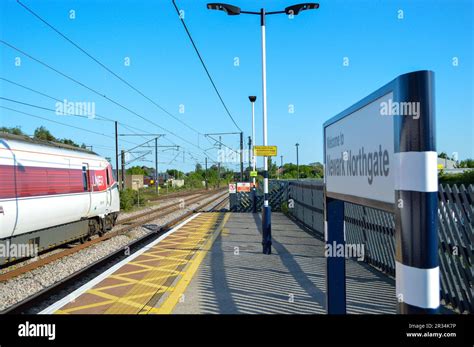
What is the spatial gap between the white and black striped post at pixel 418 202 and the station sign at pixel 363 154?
22cm

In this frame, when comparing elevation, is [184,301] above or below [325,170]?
below

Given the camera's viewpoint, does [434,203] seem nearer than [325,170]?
Yes

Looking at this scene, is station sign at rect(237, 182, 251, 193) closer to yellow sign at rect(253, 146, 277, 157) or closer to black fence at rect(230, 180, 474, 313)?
black fence at rect(230, 180, 474, 313)

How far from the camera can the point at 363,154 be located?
9.70 ft

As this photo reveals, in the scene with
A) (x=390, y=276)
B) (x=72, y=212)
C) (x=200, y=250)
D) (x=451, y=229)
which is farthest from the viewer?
(x=72, y=212)

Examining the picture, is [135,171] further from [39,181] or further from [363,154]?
[363,154]

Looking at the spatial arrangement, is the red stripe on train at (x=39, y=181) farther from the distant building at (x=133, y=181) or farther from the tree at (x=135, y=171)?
the tree at (x=135, y=171)

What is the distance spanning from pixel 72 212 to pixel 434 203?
12.4 m

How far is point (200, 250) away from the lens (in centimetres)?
1075

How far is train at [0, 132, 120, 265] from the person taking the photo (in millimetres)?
9133

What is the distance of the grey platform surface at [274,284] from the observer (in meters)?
5.71
